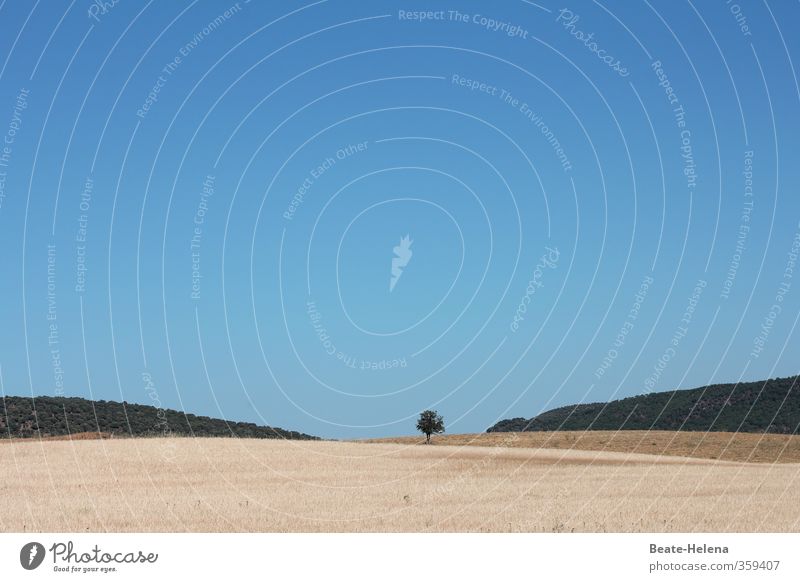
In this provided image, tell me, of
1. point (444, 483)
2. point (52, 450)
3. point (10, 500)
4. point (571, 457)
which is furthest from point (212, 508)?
point (571, 457)

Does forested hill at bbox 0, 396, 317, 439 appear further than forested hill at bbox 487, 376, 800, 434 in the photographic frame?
No

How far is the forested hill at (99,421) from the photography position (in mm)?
107938

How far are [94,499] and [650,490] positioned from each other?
21.7m

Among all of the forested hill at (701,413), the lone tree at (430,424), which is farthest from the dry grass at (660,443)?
the forested hill at (701,413)

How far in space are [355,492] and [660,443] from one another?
186 ft

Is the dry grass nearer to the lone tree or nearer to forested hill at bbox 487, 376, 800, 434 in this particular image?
the lone tree

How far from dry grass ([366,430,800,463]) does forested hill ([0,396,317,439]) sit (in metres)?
24.1

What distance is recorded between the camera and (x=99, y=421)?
117m

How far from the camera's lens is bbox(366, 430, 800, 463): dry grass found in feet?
264

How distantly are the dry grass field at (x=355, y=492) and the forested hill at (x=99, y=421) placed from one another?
154 ft

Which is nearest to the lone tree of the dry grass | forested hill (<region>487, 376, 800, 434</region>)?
the dry grass

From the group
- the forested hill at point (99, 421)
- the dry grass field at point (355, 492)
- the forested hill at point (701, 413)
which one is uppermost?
the forested hill at point (701, 413)

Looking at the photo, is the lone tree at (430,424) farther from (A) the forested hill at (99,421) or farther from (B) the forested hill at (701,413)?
(B) the forested hill at (701,413)
